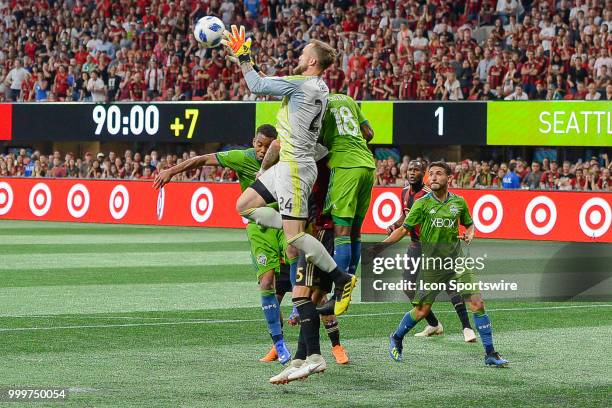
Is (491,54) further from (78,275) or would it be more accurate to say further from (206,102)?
(78,275)

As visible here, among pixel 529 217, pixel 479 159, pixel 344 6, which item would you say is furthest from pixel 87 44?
pixel 529 217

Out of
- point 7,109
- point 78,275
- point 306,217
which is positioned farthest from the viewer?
point 7,109

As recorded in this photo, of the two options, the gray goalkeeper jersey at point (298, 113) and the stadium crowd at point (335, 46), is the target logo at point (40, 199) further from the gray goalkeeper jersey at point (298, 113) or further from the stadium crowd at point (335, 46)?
the gray goalkeeper jersey at point (298, 113)

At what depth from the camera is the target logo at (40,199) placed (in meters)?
30.3

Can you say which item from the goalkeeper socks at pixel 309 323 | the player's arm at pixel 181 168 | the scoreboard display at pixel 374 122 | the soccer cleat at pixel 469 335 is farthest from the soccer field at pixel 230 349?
the scoreboard display at pixel 374 122

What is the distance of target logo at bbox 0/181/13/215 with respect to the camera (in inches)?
1217

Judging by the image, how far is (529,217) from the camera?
24344 mm

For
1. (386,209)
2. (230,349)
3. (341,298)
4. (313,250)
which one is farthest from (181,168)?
(386,209)

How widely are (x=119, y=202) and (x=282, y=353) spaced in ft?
68.4

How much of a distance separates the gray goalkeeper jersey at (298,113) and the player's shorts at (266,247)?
56.3 inches

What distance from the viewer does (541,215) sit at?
79.4 feet

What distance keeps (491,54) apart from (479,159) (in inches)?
106

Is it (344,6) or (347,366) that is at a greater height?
(344,6)

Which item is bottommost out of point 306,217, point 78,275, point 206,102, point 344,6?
point 78,275
